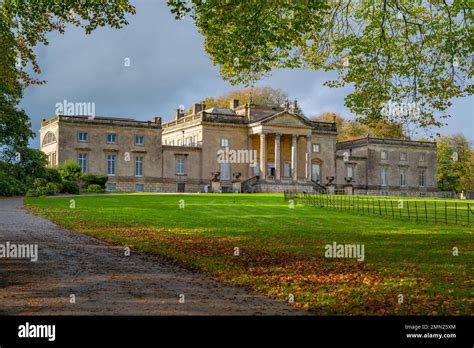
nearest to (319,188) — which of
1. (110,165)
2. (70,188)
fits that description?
(110,165)

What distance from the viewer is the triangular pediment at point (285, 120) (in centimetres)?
6538

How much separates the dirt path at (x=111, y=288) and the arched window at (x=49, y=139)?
48.2m

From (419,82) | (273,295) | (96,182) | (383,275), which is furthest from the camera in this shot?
(96,182)

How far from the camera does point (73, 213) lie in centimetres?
2472

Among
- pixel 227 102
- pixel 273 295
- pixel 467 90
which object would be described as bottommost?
pixel 273 295

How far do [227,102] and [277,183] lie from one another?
76.2 ft

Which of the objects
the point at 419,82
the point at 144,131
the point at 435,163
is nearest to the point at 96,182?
the point at 144,131

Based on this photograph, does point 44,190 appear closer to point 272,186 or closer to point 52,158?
point 52,158

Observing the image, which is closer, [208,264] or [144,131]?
[208,264]

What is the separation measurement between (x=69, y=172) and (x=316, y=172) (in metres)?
34.3

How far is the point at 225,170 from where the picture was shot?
6669cm

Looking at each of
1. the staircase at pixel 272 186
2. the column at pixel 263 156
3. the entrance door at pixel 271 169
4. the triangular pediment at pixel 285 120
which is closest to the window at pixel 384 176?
the staircase at pixel 272 186

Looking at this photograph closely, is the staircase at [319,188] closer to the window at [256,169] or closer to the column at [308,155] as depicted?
the column at [308,155]

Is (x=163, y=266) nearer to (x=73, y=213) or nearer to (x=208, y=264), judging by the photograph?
(x=208, y=264)
